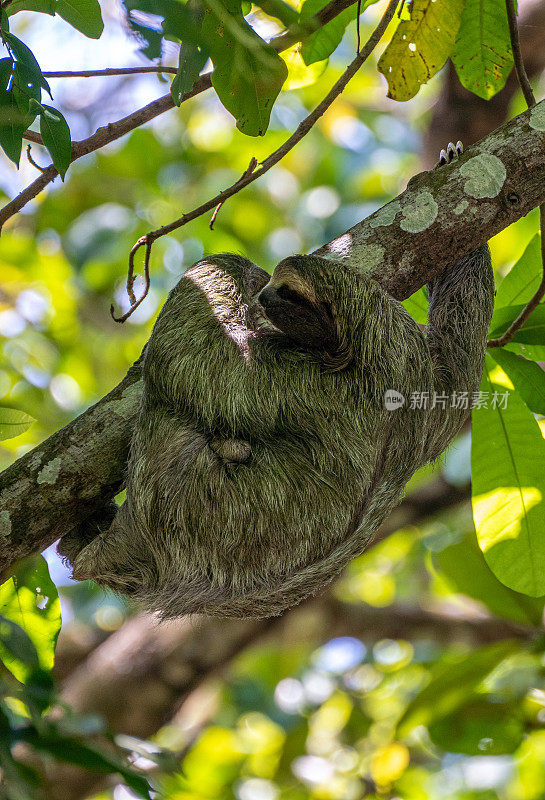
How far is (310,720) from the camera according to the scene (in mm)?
10133

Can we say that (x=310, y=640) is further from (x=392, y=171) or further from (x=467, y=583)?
(x=392, y=171)

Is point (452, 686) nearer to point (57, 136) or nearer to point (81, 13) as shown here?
point (57, 136)

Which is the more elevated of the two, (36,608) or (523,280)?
(523,280)

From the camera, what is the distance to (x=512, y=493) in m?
4.77

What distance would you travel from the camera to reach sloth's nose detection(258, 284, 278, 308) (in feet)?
13.1

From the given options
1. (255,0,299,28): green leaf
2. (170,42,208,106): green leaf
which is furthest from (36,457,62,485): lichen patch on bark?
(255,0,299,28): green leaf

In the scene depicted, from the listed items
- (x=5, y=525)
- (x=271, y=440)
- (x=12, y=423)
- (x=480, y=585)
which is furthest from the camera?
(x=480, y=585)

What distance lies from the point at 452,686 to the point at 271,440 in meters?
3.33

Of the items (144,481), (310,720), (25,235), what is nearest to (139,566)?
(144,481)

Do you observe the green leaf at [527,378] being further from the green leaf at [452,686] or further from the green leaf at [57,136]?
the green leaf at [57,136]

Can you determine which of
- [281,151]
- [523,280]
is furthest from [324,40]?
[523,280]

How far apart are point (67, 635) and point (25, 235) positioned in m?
5.51

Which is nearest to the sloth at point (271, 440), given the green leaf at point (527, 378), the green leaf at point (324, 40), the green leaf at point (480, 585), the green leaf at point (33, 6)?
the green leaf at point (527, 378)

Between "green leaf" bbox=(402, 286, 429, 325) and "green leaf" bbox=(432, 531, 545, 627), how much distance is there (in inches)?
98.3
